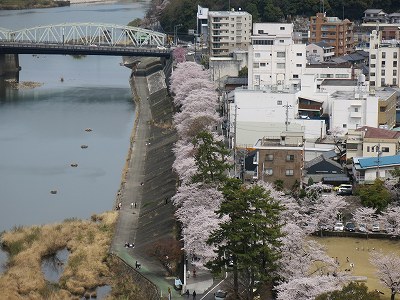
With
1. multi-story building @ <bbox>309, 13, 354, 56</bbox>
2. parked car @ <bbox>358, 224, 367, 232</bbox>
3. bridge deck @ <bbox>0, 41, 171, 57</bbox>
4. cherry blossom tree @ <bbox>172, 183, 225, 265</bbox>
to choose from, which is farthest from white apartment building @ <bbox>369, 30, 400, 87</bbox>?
parked car @ <bbox>358, 224, 367, 232</bbox>

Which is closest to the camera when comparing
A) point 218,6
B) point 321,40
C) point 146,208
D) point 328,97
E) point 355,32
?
point 146,208

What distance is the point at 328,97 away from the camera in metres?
21.7

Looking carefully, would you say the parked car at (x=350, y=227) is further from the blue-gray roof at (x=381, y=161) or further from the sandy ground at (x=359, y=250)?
the blue-gray roof at (x=381, y=161)

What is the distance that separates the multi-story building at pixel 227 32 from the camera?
1330 inches

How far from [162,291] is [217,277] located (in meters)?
0.74

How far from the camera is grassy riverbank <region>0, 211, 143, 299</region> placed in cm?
1359

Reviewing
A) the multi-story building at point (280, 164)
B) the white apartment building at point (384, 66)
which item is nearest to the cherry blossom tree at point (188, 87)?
the white apartment building at point (384, 66)

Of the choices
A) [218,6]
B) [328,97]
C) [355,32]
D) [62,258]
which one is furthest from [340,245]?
[218,6]

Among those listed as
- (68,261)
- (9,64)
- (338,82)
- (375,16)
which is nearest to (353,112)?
(338,82)

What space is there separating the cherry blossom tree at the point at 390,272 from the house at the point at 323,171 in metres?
5.21

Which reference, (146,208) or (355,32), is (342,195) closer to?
(146,208)

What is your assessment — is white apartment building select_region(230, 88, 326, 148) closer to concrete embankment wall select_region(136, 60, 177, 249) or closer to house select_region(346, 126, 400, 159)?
concrete embankment wall select_region(136, 60, 177, 249)

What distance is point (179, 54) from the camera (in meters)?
33.9

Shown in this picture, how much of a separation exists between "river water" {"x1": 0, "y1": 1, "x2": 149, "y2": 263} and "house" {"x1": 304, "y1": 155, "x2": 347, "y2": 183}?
3.81m
